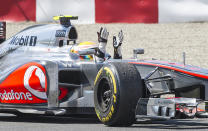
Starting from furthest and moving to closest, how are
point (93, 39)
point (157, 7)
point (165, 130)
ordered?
1. point (93, 39)
2. point (157, 7)
3. point (165, 130)

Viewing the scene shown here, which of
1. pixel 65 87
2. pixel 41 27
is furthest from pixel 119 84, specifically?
pixel 41 27

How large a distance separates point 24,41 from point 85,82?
4.90ft

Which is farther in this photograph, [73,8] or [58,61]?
[73,8]

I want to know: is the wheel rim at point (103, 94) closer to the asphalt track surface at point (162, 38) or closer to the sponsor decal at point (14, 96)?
the sponsor decal at point (14, 96)

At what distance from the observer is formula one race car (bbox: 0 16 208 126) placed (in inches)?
254

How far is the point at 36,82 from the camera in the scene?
7.68 metres

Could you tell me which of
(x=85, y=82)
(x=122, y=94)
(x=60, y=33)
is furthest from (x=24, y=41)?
(x=122, y=94)

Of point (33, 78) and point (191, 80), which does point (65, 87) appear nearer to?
A: point (33, 78)

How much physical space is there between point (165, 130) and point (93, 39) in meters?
8.47

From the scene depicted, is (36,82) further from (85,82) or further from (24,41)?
(24,41)

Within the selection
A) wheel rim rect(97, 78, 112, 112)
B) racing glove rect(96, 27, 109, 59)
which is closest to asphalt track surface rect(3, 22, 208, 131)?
racing glove rect(96, 27, 109, 59)

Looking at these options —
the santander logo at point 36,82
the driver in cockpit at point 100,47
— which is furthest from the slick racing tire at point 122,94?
the santander logo at point 36,82

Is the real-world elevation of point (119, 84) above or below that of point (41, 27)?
below

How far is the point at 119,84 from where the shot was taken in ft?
21.2
